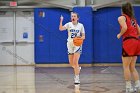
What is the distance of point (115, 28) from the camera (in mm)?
15820

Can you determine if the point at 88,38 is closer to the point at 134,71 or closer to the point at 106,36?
the point at 106,36

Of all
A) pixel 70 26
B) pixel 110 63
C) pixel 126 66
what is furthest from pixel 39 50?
pixel 126 66

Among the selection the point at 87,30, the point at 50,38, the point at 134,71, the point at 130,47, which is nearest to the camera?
the point at 130,47

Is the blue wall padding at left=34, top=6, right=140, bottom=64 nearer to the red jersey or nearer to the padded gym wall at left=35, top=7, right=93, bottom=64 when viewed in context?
the padded gym wall at left=35, top=7, right=93, bottom=64

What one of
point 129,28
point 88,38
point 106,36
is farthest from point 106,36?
point 129,28

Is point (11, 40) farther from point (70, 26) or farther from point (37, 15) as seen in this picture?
point (70, 26)

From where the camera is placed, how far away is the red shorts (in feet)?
26.2

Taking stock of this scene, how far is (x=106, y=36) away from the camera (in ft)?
52.2

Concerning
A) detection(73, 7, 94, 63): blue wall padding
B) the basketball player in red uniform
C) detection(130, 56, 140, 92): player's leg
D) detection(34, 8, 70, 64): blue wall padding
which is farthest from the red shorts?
detection(34, 8, 70, 64): blue wall padding

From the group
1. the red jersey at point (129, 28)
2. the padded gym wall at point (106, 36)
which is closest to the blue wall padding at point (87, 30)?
the padded gym wall at point (106, 36)

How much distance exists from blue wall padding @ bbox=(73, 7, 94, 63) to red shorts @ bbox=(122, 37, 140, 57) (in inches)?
299

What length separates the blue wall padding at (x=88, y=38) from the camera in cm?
1579

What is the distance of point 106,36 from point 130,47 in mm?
7901

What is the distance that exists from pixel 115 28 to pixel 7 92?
8.33 metres
